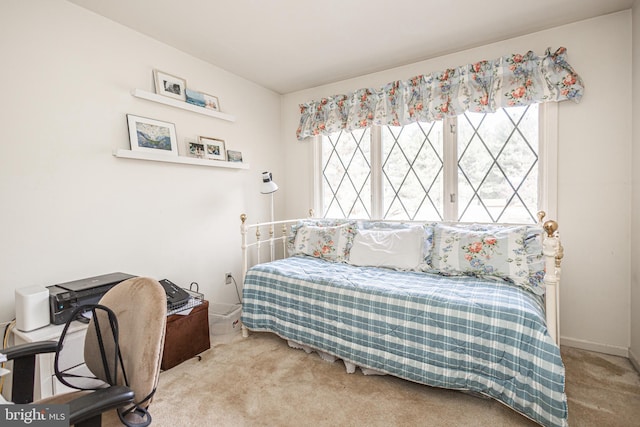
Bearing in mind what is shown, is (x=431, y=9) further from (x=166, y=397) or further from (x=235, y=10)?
(x=166, y=397)

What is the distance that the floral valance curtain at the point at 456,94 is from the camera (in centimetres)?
227

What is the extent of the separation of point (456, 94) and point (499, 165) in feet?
2.27

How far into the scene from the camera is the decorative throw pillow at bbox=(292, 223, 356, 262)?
111 inches

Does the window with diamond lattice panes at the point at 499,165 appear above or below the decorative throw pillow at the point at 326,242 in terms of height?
above

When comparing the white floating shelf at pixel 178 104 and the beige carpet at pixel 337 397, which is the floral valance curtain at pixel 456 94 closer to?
the white floating shelf at pixel 178 104

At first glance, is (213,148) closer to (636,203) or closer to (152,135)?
(152,135)

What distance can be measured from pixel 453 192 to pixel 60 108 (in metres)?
2.95

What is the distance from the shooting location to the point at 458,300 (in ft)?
5.75

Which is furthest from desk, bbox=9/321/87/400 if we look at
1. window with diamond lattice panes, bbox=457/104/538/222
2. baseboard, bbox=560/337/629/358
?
baseboard, bbox=560/337/629/358

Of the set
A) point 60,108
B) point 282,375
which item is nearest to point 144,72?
point 60,108

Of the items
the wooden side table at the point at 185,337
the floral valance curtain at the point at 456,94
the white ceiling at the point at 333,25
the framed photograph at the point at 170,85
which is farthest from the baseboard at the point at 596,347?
the framed photograph at the point at 170,85

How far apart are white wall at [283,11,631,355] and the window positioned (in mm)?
155

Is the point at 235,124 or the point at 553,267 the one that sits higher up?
the point at 235,124

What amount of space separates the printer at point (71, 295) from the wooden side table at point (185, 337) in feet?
1.55
